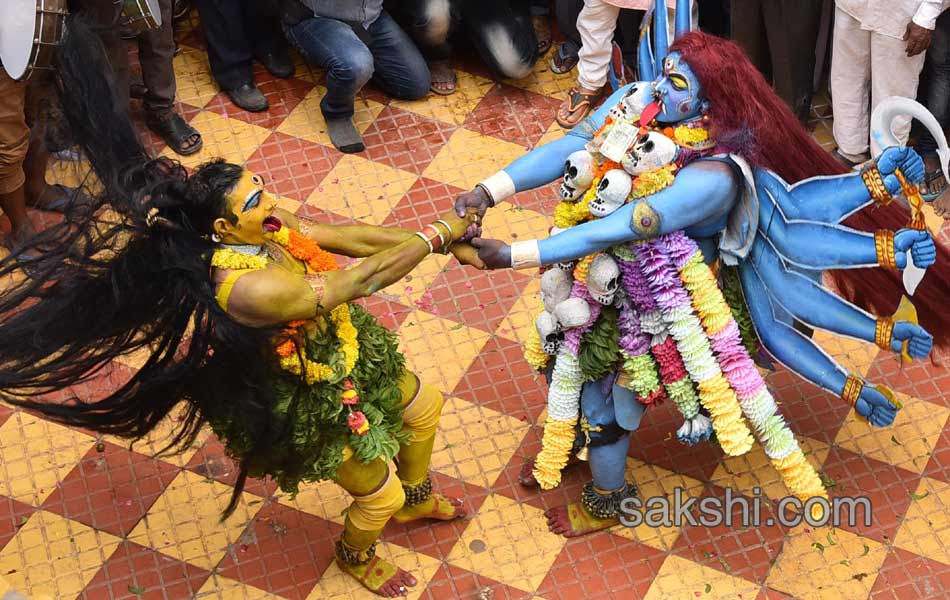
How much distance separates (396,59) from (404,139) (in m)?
0.39

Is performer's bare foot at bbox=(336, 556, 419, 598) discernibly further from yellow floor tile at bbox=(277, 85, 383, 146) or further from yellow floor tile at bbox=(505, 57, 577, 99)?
yellow floor tile at bbox=(505, 57, 577, 99)

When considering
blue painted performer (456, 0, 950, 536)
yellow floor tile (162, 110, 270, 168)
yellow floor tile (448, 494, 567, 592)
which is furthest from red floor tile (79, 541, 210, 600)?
yellow floor tile (162, 110, 270, 168)

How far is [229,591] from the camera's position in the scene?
5.20m

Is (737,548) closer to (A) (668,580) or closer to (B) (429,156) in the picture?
(A) (668,580)

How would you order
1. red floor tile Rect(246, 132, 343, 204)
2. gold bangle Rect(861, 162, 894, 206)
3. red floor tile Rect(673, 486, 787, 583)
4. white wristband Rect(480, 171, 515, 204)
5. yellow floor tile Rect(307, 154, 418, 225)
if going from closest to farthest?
1. gold bangle Rect(861, 162, 894, 206)
2. white wristband Rect(480, 171, 515, 204)
3. red floor tile Rect(673, 486, 787, 583)
4. yellow floor tile Rect(307, 154, 418, 225)
5. red floor tile Rect(246, 132, 343, 204)

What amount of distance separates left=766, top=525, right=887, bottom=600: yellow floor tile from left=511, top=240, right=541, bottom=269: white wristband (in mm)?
1600

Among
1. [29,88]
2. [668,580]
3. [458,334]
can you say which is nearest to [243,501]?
[458,334]

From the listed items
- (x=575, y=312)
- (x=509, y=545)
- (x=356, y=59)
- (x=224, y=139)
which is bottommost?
(x=509, y=545)

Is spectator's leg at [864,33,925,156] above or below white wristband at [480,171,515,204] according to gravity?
below

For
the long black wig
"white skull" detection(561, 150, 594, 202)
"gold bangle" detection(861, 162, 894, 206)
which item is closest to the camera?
the long black wig

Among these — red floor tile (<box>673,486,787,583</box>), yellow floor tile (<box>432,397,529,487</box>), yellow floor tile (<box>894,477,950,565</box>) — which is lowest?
yellow floor tile (<box>894,477,950,565</box>)

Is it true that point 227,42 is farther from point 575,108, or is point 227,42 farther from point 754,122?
point 754,122

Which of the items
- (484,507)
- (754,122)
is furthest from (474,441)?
(754,122)

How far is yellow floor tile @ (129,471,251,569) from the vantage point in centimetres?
532
